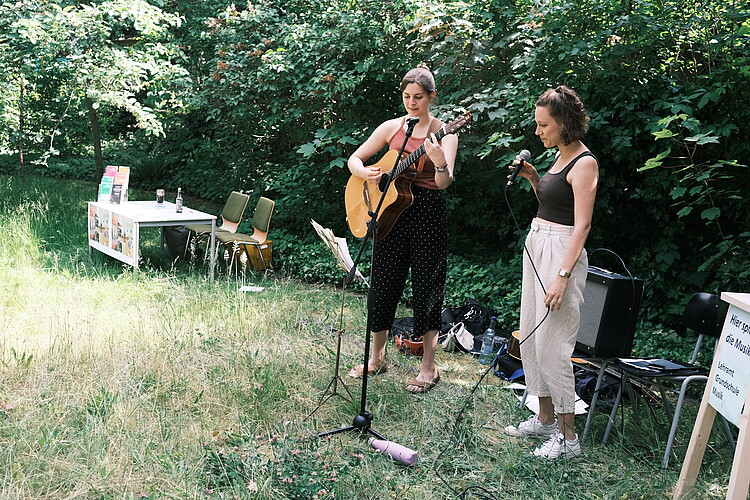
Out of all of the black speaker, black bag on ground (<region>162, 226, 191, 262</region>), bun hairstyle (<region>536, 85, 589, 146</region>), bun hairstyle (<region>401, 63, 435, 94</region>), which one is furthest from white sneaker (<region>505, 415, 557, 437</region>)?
black bag on ground (<region>162, 226, 191, 262</region>)

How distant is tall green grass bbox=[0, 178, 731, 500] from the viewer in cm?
281

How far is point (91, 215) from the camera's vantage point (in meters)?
6.87

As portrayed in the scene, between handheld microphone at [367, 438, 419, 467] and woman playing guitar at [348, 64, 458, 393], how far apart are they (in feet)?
2.30

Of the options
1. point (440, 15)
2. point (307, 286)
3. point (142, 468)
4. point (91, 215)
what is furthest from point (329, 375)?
point (91, 215)

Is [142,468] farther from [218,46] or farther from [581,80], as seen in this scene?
[218,46]

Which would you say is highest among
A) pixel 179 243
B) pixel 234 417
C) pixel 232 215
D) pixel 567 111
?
pixel 567 111

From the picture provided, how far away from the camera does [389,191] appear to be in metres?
3.68

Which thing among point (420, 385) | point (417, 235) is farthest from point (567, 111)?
point (420, 385)

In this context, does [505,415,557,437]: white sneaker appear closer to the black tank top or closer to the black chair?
the black chair

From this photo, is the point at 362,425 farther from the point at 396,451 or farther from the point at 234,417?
the point at 234,417

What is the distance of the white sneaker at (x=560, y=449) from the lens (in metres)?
3.19

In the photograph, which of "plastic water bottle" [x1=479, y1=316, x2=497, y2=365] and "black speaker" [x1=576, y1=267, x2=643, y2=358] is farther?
"plastic water bottle" [x1=479, y1=316, x2=497, y2=365]

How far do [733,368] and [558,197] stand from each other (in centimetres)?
101

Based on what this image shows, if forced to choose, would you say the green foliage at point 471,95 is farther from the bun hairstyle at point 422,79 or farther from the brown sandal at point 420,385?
the bun hairstyle at point 422,79
